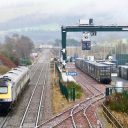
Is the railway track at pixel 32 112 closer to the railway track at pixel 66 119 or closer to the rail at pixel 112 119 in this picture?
the railway track at pixel 66 119

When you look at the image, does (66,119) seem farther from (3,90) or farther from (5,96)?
(3,90)

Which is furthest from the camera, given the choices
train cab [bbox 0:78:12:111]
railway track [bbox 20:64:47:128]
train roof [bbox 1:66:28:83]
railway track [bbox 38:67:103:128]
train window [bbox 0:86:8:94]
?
train roof [bbox 1:66:28:83]

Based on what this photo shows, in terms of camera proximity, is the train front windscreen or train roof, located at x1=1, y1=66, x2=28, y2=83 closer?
the train front windscreen

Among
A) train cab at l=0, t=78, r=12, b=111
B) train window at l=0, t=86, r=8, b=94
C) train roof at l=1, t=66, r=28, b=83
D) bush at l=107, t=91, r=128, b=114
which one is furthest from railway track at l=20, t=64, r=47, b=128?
bush at l=107, t=91, r=128, b=114

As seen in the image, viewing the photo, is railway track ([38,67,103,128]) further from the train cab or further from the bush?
the train cab

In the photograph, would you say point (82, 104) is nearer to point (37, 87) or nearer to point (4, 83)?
point (4, 83)

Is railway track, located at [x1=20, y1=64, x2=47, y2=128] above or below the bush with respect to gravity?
below

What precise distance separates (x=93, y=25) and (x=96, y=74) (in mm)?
8350

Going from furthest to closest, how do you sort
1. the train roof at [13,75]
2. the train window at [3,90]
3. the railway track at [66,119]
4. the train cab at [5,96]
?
1. the train roof at [13,75]
2. the train window at [3,90]
3. the train cab at [5,96]
4. the railway track at [66,119]

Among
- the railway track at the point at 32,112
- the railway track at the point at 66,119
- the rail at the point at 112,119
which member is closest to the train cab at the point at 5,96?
the railway track at the point at 32,112

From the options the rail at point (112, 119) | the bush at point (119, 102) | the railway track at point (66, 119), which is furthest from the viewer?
the bush at point (119, 102)

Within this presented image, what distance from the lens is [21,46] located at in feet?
489

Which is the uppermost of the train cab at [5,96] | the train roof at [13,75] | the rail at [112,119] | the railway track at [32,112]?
the train roof at [13,75]

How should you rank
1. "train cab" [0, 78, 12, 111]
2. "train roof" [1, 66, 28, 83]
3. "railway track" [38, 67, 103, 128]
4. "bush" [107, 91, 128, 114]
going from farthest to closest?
"train roof" [1, 66, 28, 83] < "bush" [107, 91, 128, 114] < "train cab" [0, 78, 12, 111] < "railway track" [38, 67, 103, 128]
